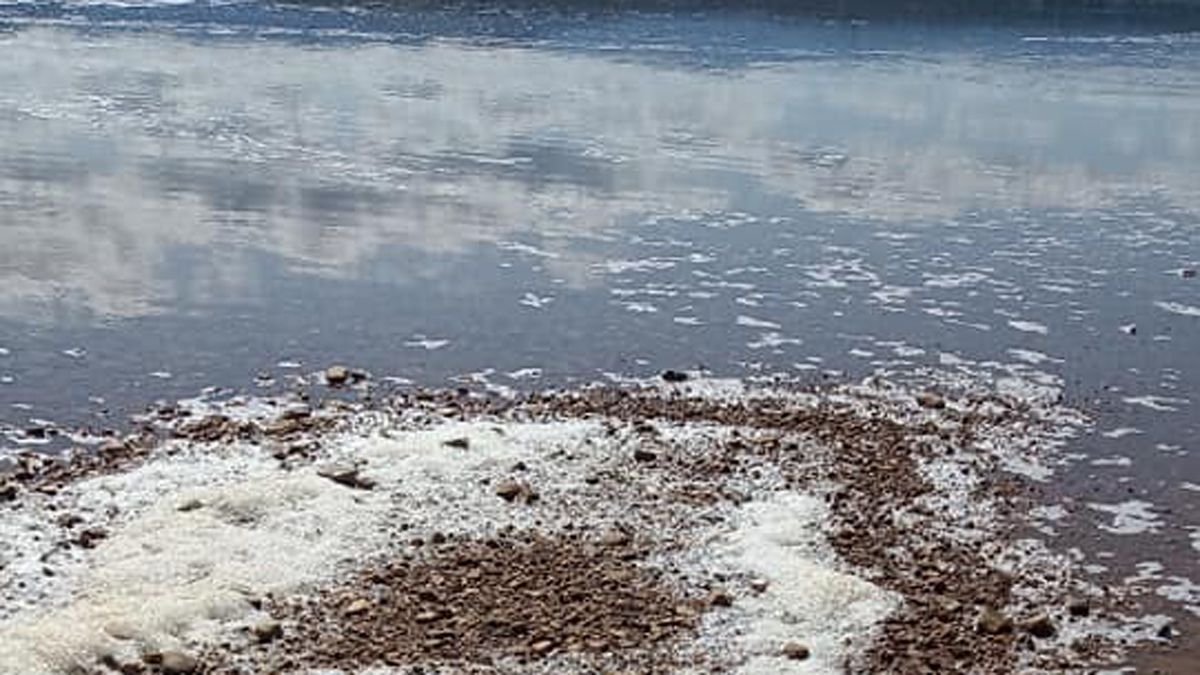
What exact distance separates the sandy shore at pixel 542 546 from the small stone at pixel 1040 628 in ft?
0.06

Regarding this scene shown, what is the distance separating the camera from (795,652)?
11.2 meters

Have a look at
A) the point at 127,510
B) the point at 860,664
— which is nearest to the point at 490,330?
the point at 127,510

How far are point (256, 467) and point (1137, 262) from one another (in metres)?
14.7

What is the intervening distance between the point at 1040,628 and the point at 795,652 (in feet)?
5.92

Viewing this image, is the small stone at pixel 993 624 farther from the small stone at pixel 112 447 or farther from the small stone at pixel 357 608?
the small stone at pixel 112 447

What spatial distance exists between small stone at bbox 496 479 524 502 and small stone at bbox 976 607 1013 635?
3.61 meters

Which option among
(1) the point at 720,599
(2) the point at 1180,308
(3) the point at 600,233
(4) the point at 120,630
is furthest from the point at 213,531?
(2) the point at 1180,308

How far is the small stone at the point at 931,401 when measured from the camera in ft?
55.7

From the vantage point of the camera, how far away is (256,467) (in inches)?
553

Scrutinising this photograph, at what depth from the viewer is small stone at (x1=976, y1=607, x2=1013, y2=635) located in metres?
11.8

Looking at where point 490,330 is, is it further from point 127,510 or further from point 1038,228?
point 1038,228

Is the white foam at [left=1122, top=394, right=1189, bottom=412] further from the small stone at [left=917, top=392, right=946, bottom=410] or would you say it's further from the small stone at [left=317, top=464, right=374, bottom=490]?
the small stone at [left=317, top=464, right=374, bottom=490]

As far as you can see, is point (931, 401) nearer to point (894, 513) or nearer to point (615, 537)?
point (894, 513)

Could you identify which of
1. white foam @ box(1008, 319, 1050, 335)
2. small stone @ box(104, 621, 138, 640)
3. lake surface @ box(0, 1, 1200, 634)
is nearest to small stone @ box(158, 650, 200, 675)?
small stone @ box(104, 621, 138, 640)
